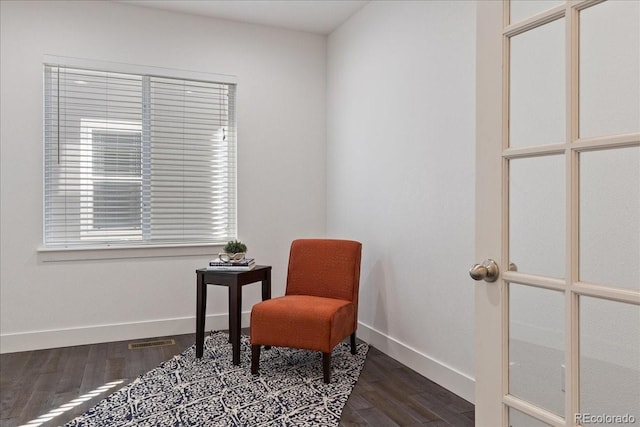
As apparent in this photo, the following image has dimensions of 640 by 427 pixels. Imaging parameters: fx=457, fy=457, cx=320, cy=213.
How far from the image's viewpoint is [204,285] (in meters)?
3.15

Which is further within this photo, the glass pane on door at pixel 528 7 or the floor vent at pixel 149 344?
the floor vent at pixel 149 344

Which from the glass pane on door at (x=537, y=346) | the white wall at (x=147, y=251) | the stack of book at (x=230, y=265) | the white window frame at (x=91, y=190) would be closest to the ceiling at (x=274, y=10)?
the white wall at (x=147, y=251)

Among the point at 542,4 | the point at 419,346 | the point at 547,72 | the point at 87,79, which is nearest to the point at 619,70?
the point at 547,72

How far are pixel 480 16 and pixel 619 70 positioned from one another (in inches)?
17.0

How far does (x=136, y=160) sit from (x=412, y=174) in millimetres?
2214

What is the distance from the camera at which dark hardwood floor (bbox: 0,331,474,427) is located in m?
2.28

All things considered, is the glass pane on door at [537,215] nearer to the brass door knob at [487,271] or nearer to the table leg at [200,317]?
the brass door knob at [487,271]

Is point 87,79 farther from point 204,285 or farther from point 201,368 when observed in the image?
point 201,368

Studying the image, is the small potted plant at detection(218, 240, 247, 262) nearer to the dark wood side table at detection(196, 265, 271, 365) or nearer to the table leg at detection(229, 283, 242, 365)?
the dark wood side table at detection(196, 265, 271, 365)

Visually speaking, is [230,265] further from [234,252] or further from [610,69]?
[610,69]

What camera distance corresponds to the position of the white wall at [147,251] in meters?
3.33

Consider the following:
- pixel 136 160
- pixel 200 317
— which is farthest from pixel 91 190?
pixel 200 317

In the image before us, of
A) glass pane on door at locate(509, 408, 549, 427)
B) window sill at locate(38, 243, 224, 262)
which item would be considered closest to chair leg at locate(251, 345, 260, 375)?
window sill at locate(38, 243, 224, 262)

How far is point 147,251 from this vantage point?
3705mm
